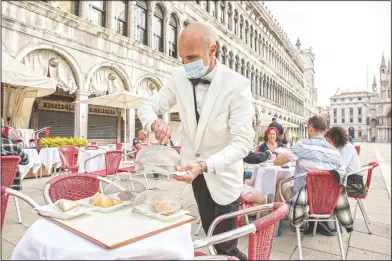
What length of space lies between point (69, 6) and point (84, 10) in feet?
Result: 1.92

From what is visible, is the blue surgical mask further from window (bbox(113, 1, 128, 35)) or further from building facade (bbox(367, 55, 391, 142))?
building facade (bbox(367, 55, 391, 142))

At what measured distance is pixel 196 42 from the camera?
1.65 meters

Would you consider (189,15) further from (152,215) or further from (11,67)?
(152,215)

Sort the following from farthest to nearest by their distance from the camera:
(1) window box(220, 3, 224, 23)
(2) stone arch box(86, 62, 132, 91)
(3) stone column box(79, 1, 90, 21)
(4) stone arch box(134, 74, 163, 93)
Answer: (1) window box(220, 3, 224, 23), (4) stone arch box(134, 74, 163, 93), (2) stone arch box(86, 62, 132, 91), (3) stone column box(79, 1, 90, 21)

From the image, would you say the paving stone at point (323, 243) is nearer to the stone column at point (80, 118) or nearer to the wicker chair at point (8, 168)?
the wicker chair at point (8, 168)

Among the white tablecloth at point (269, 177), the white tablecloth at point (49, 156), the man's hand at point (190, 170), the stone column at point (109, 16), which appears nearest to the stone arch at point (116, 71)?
the stone column at point (109, 16)

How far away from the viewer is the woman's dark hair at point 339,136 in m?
4.40

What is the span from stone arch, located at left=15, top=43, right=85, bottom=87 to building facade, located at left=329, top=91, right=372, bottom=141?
106 m

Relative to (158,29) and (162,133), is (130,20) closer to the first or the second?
(158,29)

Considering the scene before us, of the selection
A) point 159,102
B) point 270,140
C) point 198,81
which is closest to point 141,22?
point 270,140

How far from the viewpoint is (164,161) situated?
1.40 meters

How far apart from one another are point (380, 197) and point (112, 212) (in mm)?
6471

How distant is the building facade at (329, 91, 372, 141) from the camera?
101m

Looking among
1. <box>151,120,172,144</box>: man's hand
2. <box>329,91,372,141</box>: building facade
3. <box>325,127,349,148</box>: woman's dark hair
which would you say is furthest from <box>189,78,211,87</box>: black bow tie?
<box>329,91,372,141</box>: building facade
